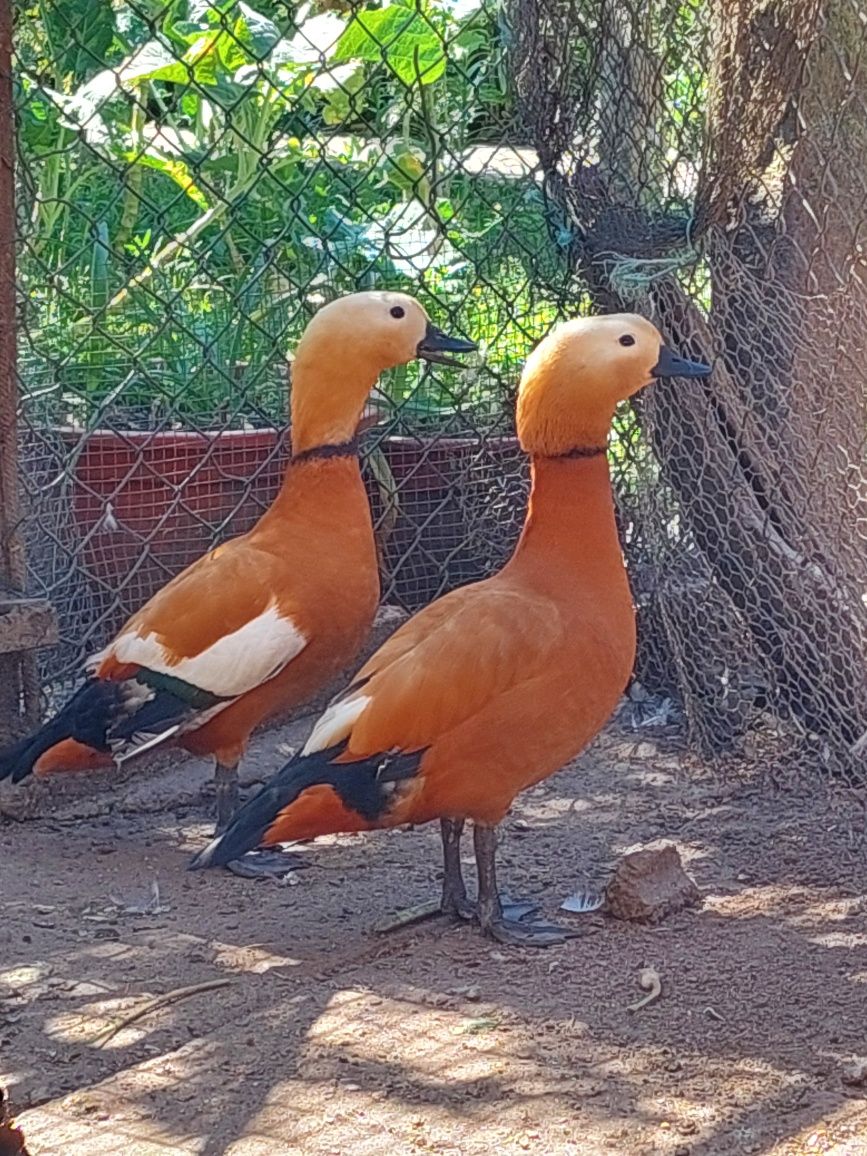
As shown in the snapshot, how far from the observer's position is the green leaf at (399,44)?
434 centimetres

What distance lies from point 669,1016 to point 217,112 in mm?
3143

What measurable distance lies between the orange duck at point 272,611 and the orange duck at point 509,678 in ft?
1.38

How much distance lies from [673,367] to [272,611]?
952mm

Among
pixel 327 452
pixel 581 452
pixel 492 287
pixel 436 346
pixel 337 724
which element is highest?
pixel 492 287

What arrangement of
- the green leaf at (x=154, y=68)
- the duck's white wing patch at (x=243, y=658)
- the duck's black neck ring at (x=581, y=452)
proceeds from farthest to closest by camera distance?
→ the green leaf at (x=154, y=68)
the duck's white wing patch at (x=243, y=658)
the duck's black neck ring at (x=581, y=452)

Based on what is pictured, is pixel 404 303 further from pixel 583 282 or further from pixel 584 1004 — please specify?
pixel 584 1004

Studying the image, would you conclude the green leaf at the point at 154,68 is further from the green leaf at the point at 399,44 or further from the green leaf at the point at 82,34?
the green leaf at the point at 399,44

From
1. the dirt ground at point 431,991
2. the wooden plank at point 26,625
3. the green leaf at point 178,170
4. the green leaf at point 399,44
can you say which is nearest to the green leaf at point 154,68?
the green leaf at point 178,170

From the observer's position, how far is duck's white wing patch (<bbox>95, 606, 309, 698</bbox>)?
3395mm

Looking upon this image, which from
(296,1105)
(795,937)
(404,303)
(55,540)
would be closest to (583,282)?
(404,303)

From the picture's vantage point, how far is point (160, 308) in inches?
177

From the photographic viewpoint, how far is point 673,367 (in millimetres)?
3135

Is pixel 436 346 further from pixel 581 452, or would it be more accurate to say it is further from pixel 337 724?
pixel 337 724

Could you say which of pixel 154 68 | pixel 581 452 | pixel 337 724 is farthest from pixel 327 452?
pixel 154 68
